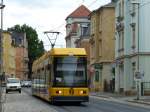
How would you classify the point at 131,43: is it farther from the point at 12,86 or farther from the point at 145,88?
the point at 12,86

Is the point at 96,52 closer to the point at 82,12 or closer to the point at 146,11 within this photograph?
the point at 146,11

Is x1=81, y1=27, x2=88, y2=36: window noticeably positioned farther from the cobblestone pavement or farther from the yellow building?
the cobblestone pavement

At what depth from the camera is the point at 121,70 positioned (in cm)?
6544

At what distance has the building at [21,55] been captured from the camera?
16112 centimetres

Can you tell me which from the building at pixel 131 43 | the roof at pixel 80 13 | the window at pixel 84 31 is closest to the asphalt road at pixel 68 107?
the building at pixel 131 43

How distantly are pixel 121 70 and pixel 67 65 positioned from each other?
2913cm

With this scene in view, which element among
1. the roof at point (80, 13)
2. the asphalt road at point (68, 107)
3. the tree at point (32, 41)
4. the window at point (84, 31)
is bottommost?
the asphalt road at point (68, 107)

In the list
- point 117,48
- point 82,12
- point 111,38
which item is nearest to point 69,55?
point 117,48

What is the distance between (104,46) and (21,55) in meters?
88.5

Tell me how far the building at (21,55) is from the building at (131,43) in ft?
303

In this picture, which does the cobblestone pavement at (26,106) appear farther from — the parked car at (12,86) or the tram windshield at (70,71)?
the parked car at (12,86)

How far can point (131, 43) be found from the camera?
202 ft

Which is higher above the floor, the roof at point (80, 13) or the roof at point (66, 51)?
the roof at point (80, 13)

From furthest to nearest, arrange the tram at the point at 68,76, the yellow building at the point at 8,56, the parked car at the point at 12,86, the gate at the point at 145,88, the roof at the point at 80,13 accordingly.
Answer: the roof at the point at 80,13, the yellow building at the point at 8,56, the parked car at the point at 12,86, the gate at the point at 145,88, the tram at the point at 68,76
